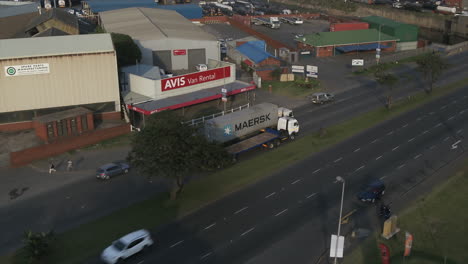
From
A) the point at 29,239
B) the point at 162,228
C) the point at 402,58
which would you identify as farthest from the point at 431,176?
the point at 402,58

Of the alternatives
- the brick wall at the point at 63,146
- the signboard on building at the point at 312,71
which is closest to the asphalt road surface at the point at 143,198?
the brick wall at the point at 63,146

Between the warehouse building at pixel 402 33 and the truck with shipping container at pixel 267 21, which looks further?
the truck with shipping container at pixel 267 21

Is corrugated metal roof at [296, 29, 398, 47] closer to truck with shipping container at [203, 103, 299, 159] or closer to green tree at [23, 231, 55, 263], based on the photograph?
truck with shipping container at [203, 103, 299, 159]

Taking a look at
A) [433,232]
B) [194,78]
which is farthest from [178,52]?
[433,232]

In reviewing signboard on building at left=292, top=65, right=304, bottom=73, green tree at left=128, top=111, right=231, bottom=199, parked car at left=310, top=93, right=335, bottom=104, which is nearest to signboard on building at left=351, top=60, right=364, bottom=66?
signboard on building at left=292, top=65, right=304, bottom=73

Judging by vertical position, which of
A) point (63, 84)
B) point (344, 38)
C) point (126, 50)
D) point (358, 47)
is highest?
point (126, 50)

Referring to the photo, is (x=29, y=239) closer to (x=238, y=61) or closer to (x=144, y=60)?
(x=144, y=60)

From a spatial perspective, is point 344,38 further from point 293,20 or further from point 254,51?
point 293,20

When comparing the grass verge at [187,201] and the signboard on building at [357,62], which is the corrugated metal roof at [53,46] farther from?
the signboard on building at [357,62]
